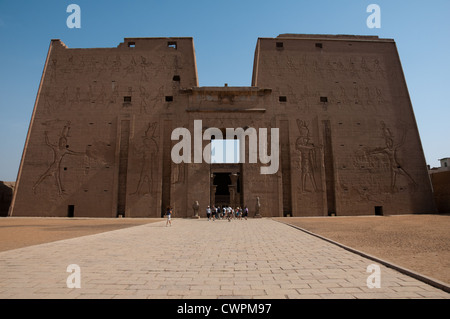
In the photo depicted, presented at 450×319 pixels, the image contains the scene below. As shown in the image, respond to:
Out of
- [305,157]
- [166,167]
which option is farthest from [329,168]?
[166,167]

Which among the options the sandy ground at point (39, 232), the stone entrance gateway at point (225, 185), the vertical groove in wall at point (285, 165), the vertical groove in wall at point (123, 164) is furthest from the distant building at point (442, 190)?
the vertical groove in wall at point (123, 164)

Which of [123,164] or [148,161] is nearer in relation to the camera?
[148,161]

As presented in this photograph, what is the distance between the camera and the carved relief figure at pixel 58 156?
21.4 m

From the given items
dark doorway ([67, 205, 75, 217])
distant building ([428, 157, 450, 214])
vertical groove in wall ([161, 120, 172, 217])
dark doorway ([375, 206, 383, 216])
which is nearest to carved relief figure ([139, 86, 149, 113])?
vertical groove in wall ([161, 120, 172, 217])

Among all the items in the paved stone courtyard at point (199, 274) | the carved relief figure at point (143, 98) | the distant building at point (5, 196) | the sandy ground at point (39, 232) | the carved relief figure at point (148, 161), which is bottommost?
the sandy ground at point (39, 232)

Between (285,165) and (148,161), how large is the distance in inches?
443

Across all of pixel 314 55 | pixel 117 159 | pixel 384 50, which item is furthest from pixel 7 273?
pixel 384 50

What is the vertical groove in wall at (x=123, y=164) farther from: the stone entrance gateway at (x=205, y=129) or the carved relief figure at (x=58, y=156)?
the carved relief figure at (x=58, y=156)

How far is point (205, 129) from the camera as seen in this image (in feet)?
72.1

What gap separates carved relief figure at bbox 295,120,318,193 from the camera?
21922 millimetres

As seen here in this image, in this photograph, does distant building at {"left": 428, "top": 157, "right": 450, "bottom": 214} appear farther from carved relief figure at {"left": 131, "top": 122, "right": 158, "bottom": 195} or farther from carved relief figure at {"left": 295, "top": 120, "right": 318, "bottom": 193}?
carved relief figure at {"left": 131, "top": 122, "right": 158, "bottom": 195}

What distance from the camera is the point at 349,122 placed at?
23.3m

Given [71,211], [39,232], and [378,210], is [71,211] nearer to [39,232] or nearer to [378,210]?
[39,232]

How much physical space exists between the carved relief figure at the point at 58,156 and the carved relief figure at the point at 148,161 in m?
5.26
